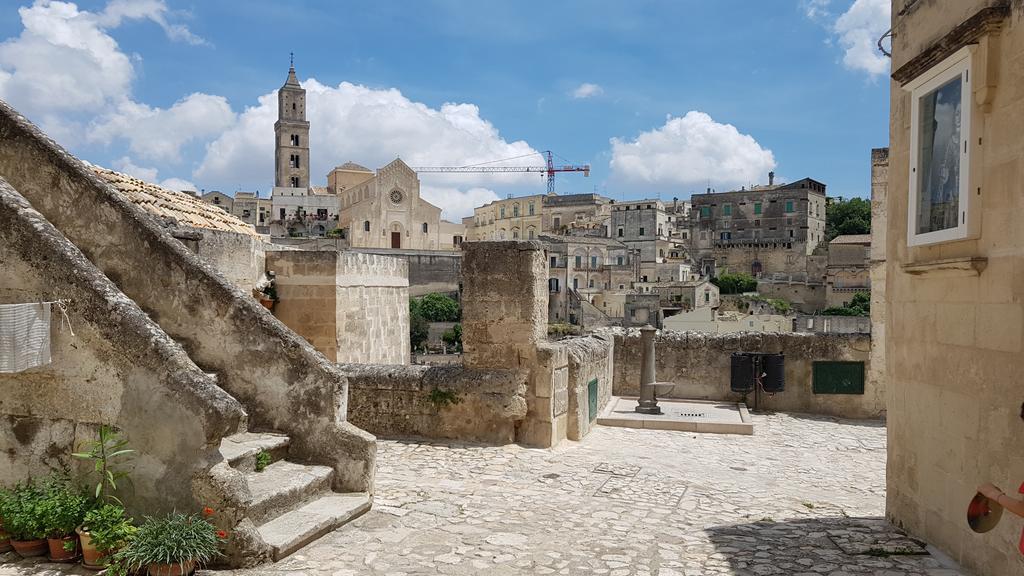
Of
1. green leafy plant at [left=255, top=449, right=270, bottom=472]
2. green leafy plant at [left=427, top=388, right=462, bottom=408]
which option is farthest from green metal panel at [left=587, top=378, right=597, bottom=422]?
green leafy plant at [left=255, top=449, right=270, bottom=472]

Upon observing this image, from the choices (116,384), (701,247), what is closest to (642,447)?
(116,384)

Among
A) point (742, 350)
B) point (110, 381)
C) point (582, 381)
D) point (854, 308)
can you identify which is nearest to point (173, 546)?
point (110, 381)

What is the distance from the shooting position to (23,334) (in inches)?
196

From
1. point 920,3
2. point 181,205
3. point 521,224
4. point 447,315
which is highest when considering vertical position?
point 521,224

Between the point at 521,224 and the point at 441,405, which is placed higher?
the point at 521,224

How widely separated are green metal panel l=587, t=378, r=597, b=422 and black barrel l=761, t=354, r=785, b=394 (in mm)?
4326

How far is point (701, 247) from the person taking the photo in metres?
103

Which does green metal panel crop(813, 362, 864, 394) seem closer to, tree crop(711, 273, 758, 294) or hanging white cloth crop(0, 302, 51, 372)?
hanging white cloth crop(0, 302, 51, 372)

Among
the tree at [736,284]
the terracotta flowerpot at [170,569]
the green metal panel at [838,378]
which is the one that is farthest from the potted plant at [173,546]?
the tree at [736,284]

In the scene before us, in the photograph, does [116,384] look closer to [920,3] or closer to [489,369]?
[489,369]

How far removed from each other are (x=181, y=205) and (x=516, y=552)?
8918mm

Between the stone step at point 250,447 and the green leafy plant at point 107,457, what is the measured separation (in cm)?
72

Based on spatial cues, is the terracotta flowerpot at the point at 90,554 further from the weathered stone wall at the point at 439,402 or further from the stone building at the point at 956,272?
the stone building at the point at 956,272

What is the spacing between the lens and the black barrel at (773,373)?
47.0 ft
